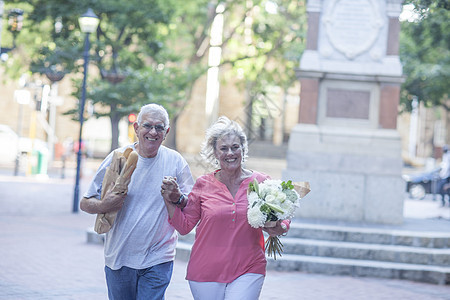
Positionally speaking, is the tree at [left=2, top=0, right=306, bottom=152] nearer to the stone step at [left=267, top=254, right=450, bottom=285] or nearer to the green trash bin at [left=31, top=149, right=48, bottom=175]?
the green trash bin at [left=31, top=149, right=48, bottom=175]

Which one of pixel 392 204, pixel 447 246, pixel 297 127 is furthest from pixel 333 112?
pixel 447 246

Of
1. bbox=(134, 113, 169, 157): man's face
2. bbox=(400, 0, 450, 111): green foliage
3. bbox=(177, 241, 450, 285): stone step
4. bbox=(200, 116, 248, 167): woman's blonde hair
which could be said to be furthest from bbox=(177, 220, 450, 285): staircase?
bbox=(400, 0, 450, 111): green foliage

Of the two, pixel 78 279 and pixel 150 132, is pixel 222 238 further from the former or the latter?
pixel 78 279

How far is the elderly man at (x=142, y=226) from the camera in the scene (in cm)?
459

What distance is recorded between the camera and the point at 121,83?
68.6ft

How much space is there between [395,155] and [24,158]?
24151 mm

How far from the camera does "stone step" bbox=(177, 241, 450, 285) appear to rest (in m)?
9.83

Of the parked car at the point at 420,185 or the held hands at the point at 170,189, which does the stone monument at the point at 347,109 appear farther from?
the parked car at the point at 420,185

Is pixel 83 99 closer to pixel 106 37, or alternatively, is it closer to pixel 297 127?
pixel 106 37

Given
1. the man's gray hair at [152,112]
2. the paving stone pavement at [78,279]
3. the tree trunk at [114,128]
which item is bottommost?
the paving stone pavement at [78,279]

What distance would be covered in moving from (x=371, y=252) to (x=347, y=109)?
303 cm

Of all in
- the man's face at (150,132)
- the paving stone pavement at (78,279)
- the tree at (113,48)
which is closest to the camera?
the man's face at (150,132)

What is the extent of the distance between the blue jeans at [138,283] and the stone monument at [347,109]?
7.57 metres

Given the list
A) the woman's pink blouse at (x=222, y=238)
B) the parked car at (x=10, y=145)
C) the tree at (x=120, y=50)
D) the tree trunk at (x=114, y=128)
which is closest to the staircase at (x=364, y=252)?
the woman's pink blouse at (x=222, y=238)
